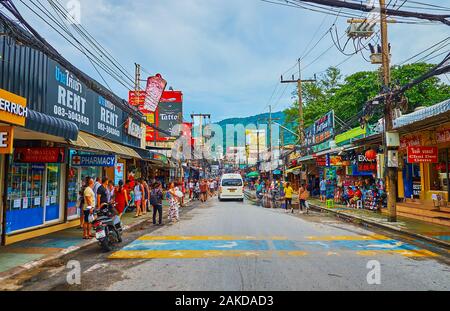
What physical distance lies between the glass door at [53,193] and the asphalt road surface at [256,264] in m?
2.83

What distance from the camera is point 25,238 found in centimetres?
966

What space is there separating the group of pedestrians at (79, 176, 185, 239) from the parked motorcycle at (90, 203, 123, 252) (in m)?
0.24

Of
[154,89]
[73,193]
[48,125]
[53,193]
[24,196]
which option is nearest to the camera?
[48,125]

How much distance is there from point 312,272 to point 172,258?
3.08 meters

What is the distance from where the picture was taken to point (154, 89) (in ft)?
63.4

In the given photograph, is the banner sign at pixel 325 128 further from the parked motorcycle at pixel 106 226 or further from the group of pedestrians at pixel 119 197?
the parked motorcycle at pixel 106 226

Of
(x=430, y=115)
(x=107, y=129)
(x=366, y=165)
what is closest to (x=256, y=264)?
(x=430, y=115)

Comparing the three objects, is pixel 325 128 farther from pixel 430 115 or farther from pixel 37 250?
pixel 37 250

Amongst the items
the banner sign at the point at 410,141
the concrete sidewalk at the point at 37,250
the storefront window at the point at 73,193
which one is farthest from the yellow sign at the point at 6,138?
the banner sign at the point at 410,141

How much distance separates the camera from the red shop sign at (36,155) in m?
9.65

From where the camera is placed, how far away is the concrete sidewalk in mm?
6691

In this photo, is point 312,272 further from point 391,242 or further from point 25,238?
point 25,238

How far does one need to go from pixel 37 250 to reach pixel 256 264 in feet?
18.1
